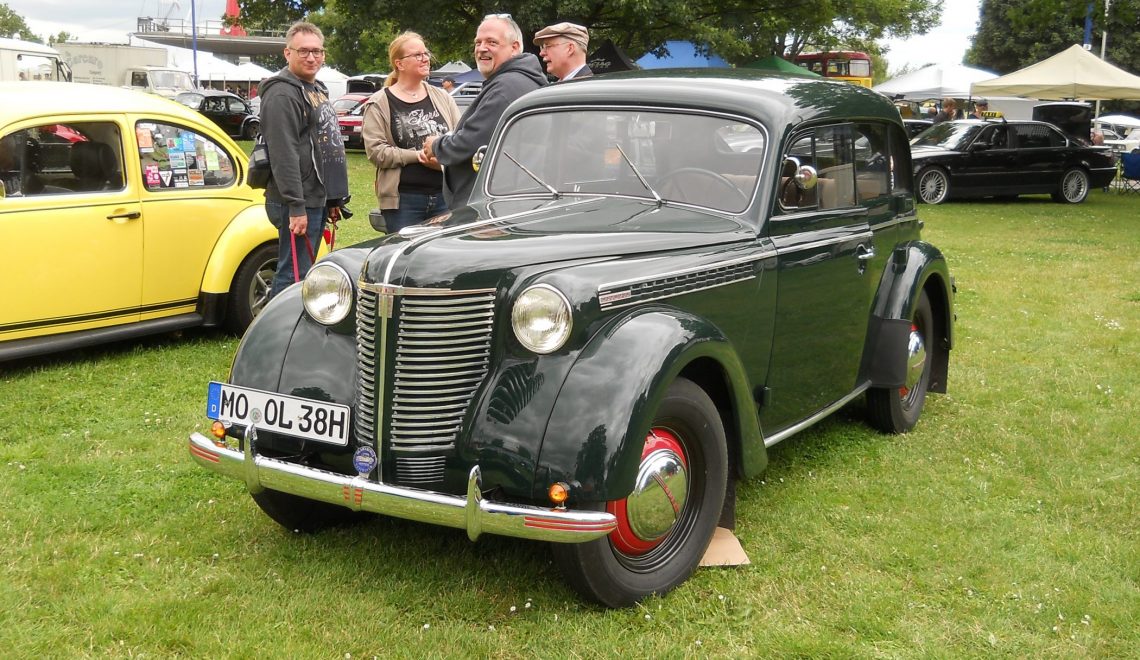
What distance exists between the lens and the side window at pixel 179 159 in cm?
658

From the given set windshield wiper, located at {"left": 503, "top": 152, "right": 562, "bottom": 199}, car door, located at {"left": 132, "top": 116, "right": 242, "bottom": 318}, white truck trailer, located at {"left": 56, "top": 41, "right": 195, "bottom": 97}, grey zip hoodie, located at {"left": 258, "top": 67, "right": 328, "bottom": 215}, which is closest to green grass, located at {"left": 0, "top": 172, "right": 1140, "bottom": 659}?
car door, located at {"left": 132, "top": 116, "right": 242, "bottom": 318}

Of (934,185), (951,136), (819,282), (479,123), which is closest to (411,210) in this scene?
(479,123)

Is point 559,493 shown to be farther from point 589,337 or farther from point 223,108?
point 223,108

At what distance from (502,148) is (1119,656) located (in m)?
3.19

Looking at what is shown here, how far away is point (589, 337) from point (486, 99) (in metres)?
2.66

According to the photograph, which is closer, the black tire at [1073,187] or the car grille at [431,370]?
the car grille at [431,370]

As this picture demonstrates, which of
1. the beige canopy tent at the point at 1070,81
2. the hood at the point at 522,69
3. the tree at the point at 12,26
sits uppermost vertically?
the tree at the point at 12,26

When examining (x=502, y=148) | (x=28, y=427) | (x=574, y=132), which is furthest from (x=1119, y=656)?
(x=28, y=427)

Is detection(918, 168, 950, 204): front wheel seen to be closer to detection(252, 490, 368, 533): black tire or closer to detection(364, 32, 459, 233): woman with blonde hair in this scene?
detection(364, 32, 459, 233): woman with blonde hair

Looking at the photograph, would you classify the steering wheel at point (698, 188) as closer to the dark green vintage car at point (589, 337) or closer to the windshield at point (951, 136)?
the dark green vintage car at point (589, 337)

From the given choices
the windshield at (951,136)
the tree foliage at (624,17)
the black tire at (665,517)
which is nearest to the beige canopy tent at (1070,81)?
the windshield at (951,136)

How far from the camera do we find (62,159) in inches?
244

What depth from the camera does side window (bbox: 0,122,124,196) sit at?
5.96m

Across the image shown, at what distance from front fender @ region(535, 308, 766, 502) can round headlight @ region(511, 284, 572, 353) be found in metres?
0.11
